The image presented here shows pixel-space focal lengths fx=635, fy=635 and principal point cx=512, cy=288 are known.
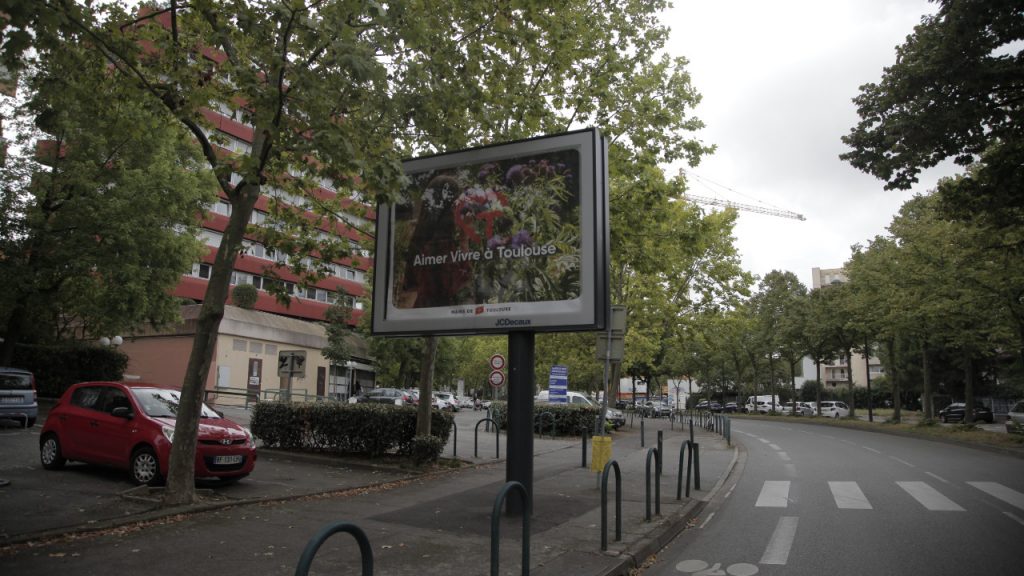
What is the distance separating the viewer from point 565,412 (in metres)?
24.0

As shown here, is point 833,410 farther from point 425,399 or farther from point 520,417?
point 520,417

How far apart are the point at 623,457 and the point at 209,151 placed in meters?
12.4

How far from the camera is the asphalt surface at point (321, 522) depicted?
239 inches

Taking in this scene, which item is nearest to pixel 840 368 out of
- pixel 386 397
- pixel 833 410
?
pixel 833 410

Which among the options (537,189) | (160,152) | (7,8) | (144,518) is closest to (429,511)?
(144,518)

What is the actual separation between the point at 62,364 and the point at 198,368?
23192mm

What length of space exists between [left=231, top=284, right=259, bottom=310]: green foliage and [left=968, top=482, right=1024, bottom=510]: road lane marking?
37613 millimetres

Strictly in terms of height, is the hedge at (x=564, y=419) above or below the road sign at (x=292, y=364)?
below

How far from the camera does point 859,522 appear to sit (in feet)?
27.8

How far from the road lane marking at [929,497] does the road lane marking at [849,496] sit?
0.80m

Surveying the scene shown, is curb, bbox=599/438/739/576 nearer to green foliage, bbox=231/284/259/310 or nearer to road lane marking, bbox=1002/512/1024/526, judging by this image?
road lane marking, bbox=1002/512/1024/526

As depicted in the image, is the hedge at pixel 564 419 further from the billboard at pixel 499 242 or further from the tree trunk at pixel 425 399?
the billboard at pixel 499 242

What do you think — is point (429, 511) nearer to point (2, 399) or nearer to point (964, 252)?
point (2, 399)

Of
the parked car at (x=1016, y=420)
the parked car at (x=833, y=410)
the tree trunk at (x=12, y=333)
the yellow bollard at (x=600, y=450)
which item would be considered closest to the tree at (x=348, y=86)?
the yellow bollard at (x=600, y=450)
